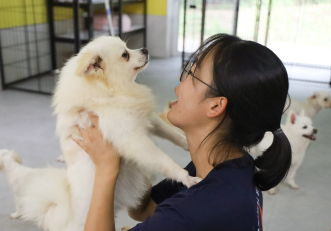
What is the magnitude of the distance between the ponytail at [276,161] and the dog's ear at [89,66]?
2.28ft

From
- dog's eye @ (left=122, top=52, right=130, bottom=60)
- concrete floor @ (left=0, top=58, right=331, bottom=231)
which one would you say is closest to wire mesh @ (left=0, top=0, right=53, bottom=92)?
concrete floor @ (left=0, top=58, right=331, bottom=231)

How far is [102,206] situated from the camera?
0.94 metres

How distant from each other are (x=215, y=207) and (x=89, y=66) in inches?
30.2

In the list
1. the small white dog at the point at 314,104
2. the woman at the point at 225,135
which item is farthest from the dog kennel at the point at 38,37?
the woman at the point at 225,135

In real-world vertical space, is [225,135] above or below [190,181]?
above

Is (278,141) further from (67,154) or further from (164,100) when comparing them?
(164,100)

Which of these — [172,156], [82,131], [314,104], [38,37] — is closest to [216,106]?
[82,131]

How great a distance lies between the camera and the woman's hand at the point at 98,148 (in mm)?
1049

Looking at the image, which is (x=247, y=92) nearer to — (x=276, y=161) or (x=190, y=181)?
(x=276, y=161)

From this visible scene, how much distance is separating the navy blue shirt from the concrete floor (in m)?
0.84

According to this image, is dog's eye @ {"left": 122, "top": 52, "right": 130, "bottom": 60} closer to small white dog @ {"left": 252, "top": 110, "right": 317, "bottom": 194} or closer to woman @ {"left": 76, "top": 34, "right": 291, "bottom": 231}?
woman @ {"left": 76, "top": 34, "right": 291, "bottom": 231}

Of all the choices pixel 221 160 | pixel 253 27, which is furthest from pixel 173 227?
pixel 253 27

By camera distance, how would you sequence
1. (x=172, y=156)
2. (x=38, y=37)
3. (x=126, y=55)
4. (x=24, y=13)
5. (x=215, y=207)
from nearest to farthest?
(x=215, y=207) → (x=126, y=55) → (x=172, y=156) → (x=24, y=13) → (x=38, y=37)

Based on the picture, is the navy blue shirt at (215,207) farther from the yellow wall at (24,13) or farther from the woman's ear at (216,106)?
the yellow wall at (24,13)
